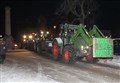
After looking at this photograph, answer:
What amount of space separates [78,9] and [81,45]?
21706mm

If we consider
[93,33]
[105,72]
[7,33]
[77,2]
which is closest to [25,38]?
[7,33]

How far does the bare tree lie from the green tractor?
17024 millimetres

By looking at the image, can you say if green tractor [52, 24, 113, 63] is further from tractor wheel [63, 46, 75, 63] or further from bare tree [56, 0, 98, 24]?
bare tree [56, 0, 98, 24]

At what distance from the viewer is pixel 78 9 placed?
4144cm

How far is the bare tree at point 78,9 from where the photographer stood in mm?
39925

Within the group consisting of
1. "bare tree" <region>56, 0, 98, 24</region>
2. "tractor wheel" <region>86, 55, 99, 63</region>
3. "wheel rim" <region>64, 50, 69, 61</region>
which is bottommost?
"tractor wheel" <region>86, 55, 99, 63</region>

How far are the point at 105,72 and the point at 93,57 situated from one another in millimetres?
4325

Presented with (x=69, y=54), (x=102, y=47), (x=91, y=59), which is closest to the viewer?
(x=102, y=47)

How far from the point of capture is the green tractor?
763 inches

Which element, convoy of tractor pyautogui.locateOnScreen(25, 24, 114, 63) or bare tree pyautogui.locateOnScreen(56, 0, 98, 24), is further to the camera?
bare tree pyautogui.locateOnScreen(56, 0, 98, 24)

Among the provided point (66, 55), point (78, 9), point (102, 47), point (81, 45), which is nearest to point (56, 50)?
point (66, 55)

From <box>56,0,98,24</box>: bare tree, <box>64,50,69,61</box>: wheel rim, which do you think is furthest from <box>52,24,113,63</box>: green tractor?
<box>56,0,98,24</box>: bare tree

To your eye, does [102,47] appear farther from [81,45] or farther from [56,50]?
[56,50]

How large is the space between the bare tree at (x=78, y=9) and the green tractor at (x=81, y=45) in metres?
17.0
